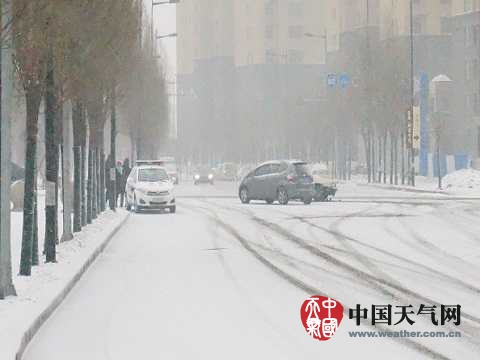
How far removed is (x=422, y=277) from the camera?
15906mm

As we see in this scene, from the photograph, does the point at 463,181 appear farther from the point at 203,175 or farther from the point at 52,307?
the point at 52,307

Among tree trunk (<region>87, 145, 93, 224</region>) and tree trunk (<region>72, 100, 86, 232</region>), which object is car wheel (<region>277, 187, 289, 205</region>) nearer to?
tree trunk (<region>87, 145, 93, 224</region>)

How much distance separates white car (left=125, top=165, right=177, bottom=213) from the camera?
36.6 m

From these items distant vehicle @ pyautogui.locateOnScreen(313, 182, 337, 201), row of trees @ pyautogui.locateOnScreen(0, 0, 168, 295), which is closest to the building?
distant vehicle @ pyautogui.locateOnScreen(313, 182, 337, 201)

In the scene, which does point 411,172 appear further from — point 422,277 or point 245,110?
point 245,110

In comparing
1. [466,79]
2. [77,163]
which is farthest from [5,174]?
[466,79]

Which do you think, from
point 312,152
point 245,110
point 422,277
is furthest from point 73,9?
point 245,110

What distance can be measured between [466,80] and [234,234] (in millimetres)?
79481

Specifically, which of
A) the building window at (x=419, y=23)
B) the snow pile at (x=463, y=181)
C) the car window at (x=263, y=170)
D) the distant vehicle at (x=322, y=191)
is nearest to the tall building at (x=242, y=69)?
the building window at (x=419, y=23)

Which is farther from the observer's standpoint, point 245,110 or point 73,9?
point 245,110

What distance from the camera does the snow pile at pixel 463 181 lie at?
58.0 meters

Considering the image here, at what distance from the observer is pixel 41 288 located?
1446 cm

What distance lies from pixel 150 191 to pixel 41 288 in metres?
22.2

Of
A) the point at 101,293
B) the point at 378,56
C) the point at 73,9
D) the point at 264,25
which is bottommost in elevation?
the point at 101,293
